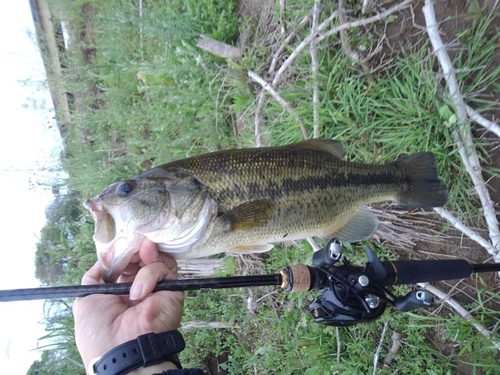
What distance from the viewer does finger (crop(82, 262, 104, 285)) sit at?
2.09 m

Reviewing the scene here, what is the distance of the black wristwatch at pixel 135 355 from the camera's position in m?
1.73

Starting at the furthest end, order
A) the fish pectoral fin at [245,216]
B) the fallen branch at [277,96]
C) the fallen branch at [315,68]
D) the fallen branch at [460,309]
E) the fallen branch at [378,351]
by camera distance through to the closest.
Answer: the fallen branch at [277,96], the fallen branch at [315,68], the fallen branch at [378,351], the fallen branch at [460,309], the fish pectoral fin at [245,216]

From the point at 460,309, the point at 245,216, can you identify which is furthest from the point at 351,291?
the point at 460,309

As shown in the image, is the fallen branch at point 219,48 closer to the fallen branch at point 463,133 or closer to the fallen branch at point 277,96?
the fallen branch at point 277,96

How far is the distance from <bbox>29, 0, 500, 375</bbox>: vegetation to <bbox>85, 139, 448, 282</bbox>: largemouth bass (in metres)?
0.85

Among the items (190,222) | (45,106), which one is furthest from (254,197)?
(45,106)

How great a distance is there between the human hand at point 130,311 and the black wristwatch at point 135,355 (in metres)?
0.09

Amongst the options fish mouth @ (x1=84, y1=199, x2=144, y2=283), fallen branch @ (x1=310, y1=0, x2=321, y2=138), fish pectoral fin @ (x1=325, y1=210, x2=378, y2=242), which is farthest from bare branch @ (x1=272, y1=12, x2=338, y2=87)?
fish mouth @ (x1=84, y1=199, x2=144, y2=283)

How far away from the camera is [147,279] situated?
192 centimetres

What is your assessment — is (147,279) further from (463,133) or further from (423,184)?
(463,133)

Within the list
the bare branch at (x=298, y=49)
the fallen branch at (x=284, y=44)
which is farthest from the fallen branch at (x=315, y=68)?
the fallen branch at (x=284, y=44)

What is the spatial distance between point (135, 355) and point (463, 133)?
2.55m

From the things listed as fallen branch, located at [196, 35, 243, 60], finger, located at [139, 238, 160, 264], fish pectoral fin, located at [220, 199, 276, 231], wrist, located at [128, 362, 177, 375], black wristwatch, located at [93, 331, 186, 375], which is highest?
fallen branch, located at [196, 35, 243, 60]

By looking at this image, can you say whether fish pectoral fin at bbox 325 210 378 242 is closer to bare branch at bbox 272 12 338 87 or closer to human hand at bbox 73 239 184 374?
human hand at bbox 73 239 184 374
